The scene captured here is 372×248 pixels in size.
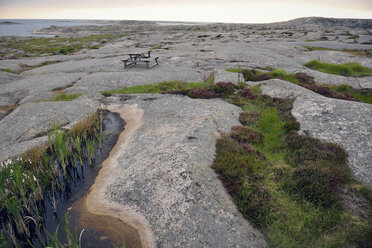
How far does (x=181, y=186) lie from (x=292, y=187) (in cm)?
427

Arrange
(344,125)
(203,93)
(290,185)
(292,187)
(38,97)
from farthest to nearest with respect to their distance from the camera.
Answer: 1. (38,97)
2. (203,93)
3. (344,125)
4. (290,185)
5. (292,187)

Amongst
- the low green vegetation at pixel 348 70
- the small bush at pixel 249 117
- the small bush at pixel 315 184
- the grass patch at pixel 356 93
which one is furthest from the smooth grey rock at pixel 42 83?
the low green vegetation at pixel 348 70

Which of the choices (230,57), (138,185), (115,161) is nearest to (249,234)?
(138,185)

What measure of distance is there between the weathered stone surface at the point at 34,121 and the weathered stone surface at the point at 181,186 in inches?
213

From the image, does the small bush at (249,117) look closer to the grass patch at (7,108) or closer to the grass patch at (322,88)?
the grass patch at (322,88)

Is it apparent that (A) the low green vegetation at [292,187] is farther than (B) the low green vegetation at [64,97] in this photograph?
No

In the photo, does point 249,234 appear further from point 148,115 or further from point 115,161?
point 148,115

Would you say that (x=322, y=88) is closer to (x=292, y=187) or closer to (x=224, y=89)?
(x=224, y=89)

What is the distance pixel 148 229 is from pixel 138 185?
2.01 meters

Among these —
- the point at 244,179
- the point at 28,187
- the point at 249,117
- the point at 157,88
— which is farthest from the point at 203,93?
the point at 28,187

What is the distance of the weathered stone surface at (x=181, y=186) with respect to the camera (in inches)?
239

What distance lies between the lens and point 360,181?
7.97 meters

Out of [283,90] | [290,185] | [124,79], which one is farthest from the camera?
[124,79]

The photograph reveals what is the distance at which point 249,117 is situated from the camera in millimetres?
13359
